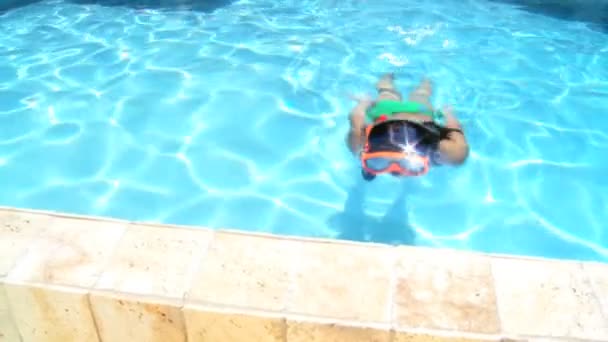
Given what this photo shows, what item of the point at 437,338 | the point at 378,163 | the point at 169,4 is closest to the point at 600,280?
the point at 437,338

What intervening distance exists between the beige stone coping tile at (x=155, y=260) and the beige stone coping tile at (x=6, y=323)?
478mm

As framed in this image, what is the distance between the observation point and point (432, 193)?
4.59 m

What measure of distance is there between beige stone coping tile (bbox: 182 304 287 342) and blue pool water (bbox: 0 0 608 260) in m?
1.91

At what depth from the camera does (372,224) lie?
14.0 feet

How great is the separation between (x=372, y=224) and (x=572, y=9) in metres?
6.45

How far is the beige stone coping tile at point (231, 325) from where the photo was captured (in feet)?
7.39

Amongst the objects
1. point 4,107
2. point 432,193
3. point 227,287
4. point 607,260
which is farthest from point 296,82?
point 227,287

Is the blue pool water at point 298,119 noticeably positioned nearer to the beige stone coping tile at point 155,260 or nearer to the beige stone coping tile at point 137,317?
the beige stone coping tile at point 155,260

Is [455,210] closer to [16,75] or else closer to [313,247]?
[313,247]

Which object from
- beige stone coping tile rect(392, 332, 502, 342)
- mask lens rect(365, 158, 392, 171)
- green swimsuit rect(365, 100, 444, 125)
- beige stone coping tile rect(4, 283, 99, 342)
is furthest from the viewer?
green swimsuit rect(365, 100, 444, 125)

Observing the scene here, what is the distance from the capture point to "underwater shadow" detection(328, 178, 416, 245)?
4.16m

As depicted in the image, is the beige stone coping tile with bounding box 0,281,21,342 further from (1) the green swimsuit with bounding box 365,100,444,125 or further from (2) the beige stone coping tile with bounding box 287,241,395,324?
(1) the green swimsuit with bounding box 365,100,444,125

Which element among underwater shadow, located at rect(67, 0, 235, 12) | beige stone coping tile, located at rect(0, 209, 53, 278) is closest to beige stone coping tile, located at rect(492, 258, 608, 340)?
beige stone coping tile, located at rect(0, 209, 53, 278)

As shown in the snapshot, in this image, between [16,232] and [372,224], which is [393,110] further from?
[16,232]
